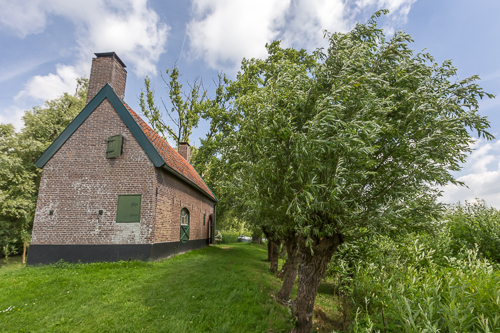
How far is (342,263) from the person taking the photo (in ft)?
26.1

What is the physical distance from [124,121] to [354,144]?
11.2m

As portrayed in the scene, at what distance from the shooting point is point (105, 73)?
13133 mm

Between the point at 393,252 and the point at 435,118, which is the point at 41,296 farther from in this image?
the point at 435,118

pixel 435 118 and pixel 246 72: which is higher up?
pixel 246 72

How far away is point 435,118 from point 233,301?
23.8 feet

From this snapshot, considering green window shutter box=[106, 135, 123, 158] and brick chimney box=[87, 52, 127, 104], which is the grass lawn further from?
brick chimney box=[87, 52, 127, 104]

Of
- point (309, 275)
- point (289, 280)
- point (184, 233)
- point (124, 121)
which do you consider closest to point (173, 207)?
point (184, 233)

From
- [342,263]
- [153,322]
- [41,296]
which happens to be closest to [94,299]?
[41,296]

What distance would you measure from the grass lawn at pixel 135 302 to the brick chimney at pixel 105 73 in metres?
8.76

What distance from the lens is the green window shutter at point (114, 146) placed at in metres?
11.8

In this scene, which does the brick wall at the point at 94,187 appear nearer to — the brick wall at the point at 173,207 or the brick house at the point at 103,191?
the brick house at the point at 103,191

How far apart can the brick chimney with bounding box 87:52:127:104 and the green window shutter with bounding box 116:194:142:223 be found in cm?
575

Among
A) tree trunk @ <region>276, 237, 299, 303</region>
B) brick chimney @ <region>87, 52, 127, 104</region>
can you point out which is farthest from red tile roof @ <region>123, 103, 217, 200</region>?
tree trunk @ <region>276, 237, 299, 303</region>

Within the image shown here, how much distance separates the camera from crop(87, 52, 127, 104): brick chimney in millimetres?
13039
